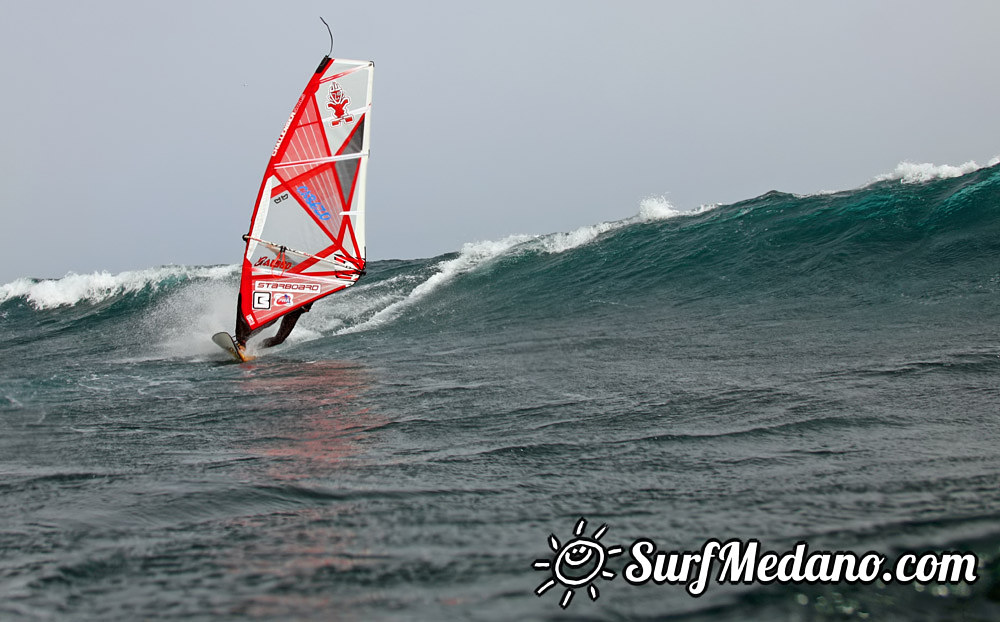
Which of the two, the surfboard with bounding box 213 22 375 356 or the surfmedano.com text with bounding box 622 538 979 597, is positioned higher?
the surfboard with bounding box 213 22 375 356

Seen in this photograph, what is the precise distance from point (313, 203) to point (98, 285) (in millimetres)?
14858

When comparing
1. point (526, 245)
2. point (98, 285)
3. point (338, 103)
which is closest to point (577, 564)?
point (338, 103)

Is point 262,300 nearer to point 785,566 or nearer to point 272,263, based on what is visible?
point 272,263

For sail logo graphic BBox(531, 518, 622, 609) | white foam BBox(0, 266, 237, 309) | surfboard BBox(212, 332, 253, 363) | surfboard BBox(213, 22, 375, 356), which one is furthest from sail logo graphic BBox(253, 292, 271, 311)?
white foam BBox(0, 266, 237, 309)

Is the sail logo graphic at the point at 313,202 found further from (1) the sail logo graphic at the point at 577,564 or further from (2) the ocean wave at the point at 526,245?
(1) the sail logo graphic at the point at 577,564

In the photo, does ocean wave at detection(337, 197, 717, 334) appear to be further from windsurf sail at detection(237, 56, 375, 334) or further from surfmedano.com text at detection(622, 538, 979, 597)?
surfmedano.com text at detection(622, 538, 979, 597)

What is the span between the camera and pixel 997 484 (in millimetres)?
3018

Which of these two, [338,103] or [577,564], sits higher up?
[338,103]

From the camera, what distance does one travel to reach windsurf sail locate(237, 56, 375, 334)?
11.2m

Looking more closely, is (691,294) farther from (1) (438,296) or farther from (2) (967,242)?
(1) (438,296)

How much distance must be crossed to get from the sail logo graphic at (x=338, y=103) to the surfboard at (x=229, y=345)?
144 inches

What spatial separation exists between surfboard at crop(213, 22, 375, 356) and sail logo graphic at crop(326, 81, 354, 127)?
0.05ft

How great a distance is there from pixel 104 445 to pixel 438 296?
34.2 feet

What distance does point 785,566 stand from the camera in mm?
2383
